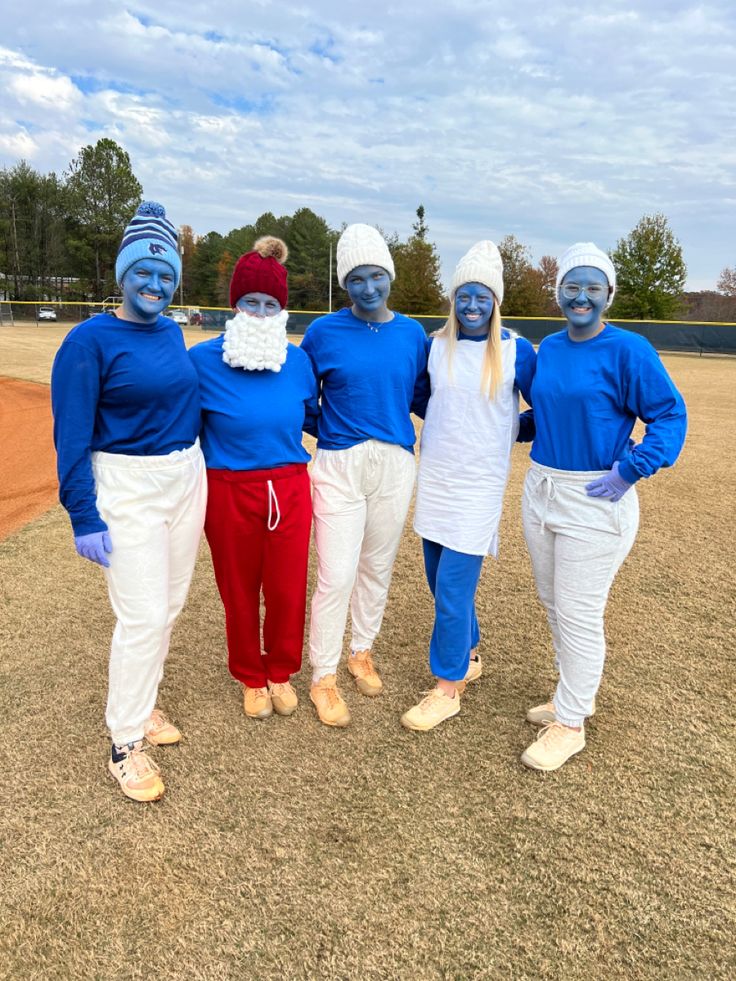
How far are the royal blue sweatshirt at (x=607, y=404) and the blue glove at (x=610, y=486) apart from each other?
3cm

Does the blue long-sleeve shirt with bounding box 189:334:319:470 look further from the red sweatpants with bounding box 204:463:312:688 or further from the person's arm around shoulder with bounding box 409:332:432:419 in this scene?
the person's arm around shoulder with bounding box 409:332:432:419

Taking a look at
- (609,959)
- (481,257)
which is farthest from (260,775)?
(481,257)

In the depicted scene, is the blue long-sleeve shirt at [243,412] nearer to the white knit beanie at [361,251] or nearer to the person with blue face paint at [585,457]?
the white knit beanie at [361,251]

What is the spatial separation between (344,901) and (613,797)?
1.09 meters

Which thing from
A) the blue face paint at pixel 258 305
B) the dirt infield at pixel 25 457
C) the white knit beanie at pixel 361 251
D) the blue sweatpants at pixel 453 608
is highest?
the white knit beanie at pixel 361 251

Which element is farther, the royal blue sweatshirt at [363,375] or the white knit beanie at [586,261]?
the royal blue sweatshirt at [363,375]

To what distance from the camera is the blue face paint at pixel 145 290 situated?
2.27 meters

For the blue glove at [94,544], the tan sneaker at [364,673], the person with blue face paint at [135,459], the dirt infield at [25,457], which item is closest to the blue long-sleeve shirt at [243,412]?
the person with blue face paint at [135,459]

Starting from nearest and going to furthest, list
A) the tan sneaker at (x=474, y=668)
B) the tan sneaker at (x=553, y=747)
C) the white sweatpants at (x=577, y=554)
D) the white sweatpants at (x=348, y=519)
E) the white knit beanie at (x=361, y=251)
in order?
the white sweatpants at (x=577, y=554)
the tan sneaker at (x=553, y=747)
the white knit beanie at (x=361, y=251)
the white sweatpants at (x=348, y=519)
the tan sneaker at (x=474, y=668)

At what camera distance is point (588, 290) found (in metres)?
2.42

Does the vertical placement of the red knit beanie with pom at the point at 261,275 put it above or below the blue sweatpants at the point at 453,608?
above

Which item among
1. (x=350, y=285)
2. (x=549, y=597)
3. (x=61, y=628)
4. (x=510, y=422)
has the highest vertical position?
(x=350, y=285)

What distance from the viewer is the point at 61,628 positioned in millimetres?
3713

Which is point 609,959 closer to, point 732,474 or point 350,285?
point 350,285
